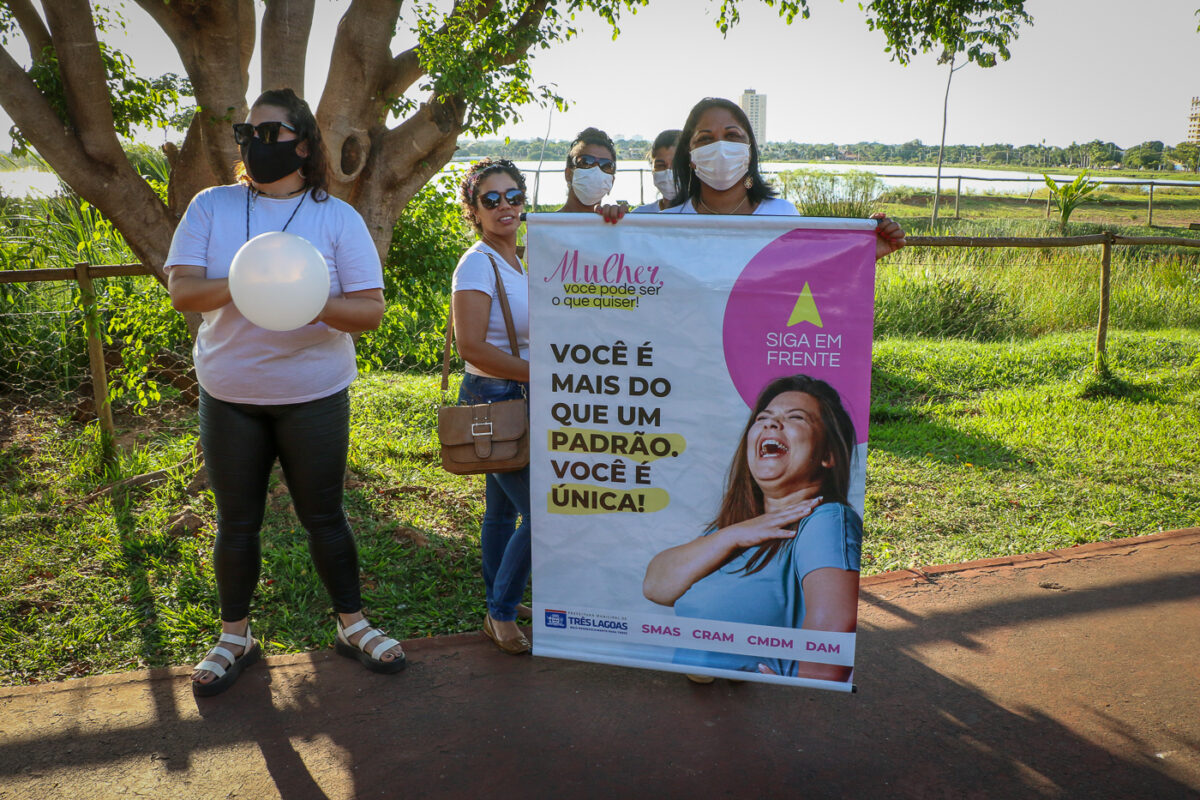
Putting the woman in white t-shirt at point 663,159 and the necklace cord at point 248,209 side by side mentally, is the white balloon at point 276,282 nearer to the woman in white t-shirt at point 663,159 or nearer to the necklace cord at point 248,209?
the necklace cord at point 248,209

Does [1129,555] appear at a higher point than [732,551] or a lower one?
lower

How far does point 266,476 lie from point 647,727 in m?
1.58

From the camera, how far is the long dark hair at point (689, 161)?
10.1 feet

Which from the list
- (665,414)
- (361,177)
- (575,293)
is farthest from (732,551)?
(361,177)

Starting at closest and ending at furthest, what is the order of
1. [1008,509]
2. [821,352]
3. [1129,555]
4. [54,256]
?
[821,352] → [1129,555] → [1008,509] → [54,256]

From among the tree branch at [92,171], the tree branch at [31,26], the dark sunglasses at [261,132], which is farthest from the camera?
the tree branch at [31,26]

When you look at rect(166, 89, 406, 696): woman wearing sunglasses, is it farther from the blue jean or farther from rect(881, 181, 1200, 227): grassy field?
rect(881, 181, 1200, 227): grassy field

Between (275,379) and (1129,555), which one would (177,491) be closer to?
(275,379)

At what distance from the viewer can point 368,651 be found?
320 centimetres

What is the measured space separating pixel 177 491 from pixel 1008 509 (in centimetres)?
476

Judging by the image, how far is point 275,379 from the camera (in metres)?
2.79

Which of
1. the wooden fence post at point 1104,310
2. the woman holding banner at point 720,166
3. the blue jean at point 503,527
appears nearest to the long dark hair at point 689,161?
the woman holding banner at point 720,166

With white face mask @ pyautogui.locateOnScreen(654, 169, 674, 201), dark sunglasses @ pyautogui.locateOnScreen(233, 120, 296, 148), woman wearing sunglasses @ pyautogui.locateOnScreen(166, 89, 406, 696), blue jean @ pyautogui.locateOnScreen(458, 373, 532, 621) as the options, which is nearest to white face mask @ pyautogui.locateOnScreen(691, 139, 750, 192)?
white face mask @ pyautogui.locateOnScreen(654, 169, 674, 201)

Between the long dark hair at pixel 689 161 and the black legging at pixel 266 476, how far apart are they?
4.76ft
